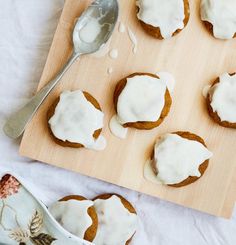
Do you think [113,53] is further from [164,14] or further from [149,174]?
[149,174]

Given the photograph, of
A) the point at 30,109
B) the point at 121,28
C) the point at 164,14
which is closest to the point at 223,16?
the point at 164,14

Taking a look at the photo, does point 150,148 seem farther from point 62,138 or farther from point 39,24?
point 39,24

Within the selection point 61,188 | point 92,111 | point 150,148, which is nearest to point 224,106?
point 150,148

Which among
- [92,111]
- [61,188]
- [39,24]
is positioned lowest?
[61,188]

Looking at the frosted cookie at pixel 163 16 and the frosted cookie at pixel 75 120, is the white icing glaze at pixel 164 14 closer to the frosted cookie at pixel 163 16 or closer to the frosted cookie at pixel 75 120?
the frosted cookie at pixel 163 16

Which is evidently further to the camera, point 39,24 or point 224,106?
point 39,24

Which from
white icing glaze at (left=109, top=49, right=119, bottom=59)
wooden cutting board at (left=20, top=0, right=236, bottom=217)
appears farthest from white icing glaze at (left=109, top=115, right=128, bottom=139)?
white icing glaze at (left=109, top=49, right=119, bottom=59)
